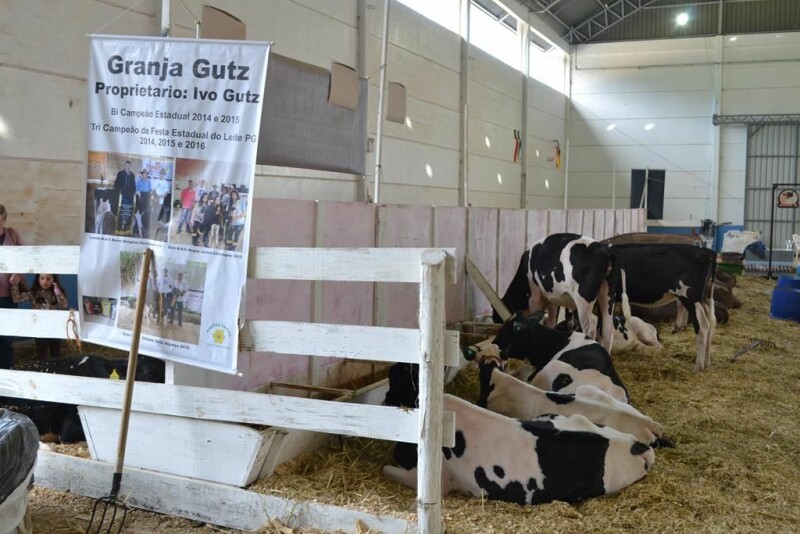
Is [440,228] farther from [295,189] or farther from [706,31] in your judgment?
[706,31]

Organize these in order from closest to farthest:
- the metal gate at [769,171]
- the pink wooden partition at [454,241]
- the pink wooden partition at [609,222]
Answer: the pink wooden partition at [454,241], the pink wooden partition at [609,222], the metal gate at [769,171]

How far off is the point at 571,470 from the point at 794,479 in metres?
1.69

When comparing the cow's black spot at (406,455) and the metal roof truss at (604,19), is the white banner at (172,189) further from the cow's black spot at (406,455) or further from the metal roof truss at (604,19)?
the metal roof truss at (604,19)

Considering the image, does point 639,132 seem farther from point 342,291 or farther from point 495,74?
point 342,291

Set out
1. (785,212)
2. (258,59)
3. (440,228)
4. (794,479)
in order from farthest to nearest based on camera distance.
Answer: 1. (785,212)
2. (440,228)
3. (794,479)
4. (258,59)

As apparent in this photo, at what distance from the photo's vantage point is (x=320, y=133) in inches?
222

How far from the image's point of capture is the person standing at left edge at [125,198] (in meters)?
3.97

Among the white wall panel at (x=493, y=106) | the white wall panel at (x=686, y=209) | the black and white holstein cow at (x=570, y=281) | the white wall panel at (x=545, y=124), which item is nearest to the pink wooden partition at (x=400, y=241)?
the black and white holstein cow at (x=570, y=281)

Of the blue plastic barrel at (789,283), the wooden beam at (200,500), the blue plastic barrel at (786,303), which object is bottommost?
the wooden beam at (200,500)

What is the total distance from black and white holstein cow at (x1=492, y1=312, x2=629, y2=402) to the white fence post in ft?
9.10

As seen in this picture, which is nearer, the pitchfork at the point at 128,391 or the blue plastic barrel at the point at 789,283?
the pitchfork at the point at 128,391

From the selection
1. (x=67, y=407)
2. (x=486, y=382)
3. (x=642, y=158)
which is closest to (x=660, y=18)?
(x=642, y=158)

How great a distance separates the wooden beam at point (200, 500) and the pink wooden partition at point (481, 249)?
5899 mm

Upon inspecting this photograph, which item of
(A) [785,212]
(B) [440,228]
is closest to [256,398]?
(B) [440,228]
